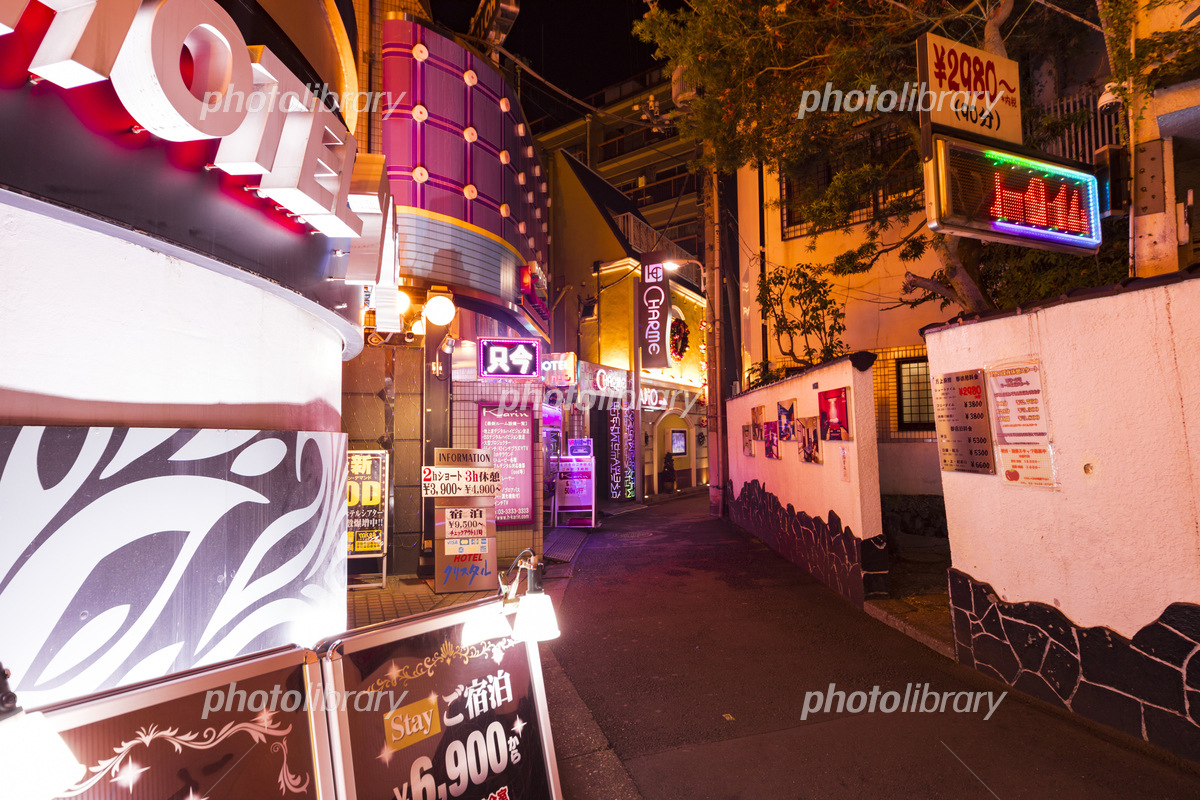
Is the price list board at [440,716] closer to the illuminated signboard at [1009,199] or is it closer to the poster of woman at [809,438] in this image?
the illuminated signboard at [1009,199]

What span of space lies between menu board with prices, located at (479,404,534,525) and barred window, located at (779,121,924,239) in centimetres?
656

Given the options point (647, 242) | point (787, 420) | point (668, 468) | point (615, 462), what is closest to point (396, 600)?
point (787, 420)

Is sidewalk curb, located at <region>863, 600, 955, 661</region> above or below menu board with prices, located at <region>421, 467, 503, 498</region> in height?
below

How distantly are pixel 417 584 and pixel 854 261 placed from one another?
894 cm

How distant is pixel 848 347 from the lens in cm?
1231

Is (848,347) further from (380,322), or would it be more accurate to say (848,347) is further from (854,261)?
(380,322)

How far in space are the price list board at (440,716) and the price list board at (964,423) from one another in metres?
4.53

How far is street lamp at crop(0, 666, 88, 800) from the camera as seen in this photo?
1.48m

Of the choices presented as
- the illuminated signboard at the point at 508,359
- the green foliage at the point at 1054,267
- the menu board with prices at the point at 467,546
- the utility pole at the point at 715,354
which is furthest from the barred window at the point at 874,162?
the menu board with prices at the point at 467,546

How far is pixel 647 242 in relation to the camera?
86.7 feet

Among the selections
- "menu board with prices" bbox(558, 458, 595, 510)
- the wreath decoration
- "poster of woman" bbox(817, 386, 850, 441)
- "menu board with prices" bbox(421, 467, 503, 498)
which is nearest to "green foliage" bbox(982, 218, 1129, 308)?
"poster of woman" bbox(817, 386, 850, 441)

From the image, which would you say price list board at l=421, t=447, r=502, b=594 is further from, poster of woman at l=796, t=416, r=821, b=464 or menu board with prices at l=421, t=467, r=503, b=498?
poster of woman at l=796, t=416, r=821, b=464

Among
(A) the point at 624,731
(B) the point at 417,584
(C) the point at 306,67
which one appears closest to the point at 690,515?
(B) the point at 417,584

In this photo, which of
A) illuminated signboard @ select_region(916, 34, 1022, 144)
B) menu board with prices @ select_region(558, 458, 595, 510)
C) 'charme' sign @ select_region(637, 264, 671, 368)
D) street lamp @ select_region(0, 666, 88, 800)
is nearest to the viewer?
street lamp @ select_region(0, 666, 88, 800)
